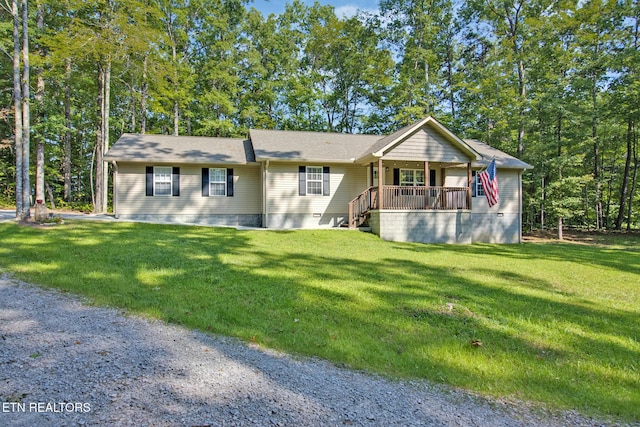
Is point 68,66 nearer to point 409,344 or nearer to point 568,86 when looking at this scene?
point 409,344

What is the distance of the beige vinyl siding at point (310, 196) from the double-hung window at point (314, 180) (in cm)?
18

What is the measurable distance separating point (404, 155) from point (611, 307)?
9.22 m

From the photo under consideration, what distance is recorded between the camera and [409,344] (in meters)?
3.71

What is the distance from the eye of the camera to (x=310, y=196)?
49.3ft

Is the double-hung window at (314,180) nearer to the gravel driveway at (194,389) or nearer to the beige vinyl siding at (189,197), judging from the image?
the beige vinyl siding at (189,197)

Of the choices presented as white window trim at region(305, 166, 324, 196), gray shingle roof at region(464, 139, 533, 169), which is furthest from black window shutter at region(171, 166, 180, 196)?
gray shingle roof at region(464, 139, 533, 169)

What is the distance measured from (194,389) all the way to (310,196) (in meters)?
12.6

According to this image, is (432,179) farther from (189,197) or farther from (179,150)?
(179,150)

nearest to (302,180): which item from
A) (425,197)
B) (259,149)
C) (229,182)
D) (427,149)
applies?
(259,149)

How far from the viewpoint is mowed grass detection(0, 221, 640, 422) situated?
323 cm

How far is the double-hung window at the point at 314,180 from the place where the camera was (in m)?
15.0

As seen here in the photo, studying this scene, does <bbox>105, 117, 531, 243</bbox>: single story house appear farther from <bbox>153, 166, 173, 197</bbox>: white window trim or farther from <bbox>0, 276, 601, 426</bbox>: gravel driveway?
<bbox>0, 276, 601, 426</bbox>: gravel driveway

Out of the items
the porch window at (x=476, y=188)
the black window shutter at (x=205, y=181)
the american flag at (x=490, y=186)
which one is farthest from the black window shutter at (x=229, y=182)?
the porch window at (x=476, y=188)

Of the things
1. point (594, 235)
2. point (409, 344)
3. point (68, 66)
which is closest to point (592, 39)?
point (594, 235)
